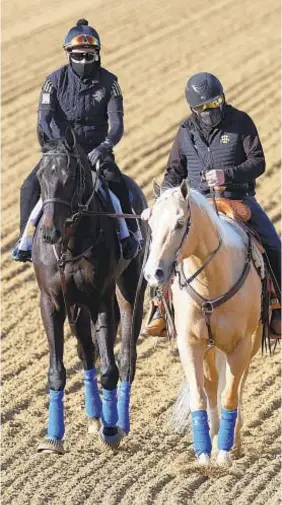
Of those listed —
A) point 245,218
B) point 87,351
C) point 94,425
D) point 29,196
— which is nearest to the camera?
point 245,218

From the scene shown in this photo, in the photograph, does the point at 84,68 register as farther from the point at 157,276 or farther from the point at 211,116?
the point at 157,276

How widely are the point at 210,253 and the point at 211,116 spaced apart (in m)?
1.38

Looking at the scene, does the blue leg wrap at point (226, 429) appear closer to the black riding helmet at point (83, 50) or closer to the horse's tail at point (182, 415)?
the horse's tail at point (182, 415)

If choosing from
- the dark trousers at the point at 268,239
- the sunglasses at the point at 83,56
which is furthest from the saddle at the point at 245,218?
the sunglasses at the point at 83,56

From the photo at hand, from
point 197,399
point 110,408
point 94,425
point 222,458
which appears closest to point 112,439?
point 110,408

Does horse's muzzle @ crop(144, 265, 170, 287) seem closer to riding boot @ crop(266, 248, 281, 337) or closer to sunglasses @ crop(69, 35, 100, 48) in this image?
riding boot @ crop(266, 248, 281, 337)

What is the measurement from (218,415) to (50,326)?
164 cm

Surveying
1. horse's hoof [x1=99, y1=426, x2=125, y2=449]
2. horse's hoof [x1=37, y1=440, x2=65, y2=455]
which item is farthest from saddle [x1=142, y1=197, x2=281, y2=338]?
horse's hoof [x1=37, y1=440, x2=65, y2=455]

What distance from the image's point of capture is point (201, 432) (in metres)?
9.32

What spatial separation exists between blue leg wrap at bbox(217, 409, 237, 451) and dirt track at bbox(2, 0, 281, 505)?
23cm

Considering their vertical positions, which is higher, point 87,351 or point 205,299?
point 205,299

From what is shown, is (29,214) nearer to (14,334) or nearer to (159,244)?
(159,244)

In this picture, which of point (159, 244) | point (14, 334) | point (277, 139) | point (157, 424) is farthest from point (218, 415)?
point (277, 139)

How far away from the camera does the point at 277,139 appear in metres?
21.5
